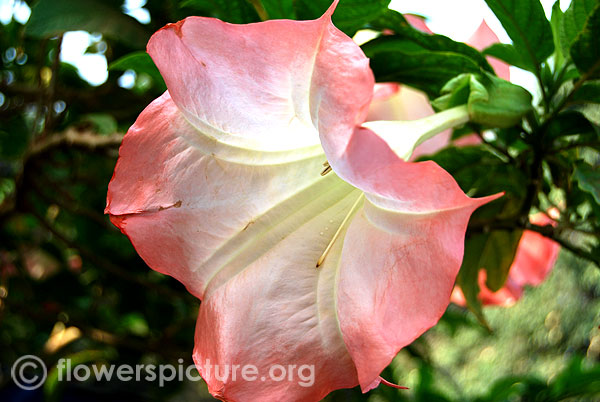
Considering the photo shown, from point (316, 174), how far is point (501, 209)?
33 centimetres

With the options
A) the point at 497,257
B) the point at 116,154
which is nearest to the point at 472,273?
the point at 497,257

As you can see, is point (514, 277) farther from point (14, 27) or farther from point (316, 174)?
point (14, 27)

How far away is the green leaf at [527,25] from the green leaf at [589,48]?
0.14ft

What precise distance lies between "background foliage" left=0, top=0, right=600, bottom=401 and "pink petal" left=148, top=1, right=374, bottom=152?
15 cm

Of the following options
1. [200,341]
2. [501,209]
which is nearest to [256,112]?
[200,341]

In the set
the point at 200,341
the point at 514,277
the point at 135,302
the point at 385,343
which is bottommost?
the point at 135,302

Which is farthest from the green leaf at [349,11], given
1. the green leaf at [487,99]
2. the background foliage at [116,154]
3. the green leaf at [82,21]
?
the green leaf at [82,21]

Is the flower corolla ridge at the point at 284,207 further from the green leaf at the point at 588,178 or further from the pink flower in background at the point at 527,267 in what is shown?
the pink flower in background at the point at 527,267

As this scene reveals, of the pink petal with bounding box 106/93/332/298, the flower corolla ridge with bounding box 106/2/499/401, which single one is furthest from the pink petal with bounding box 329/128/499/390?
the pink petal with bounding box 106/93/332/298

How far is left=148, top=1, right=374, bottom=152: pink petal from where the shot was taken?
0.37m

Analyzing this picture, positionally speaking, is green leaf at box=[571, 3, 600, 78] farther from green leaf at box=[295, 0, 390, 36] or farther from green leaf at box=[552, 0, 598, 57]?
green leaf at box=[295, 0, 390, 36]

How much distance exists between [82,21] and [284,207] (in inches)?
16.4

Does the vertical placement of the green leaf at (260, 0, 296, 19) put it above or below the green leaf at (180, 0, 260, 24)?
above

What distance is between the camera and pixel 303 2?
595mm
